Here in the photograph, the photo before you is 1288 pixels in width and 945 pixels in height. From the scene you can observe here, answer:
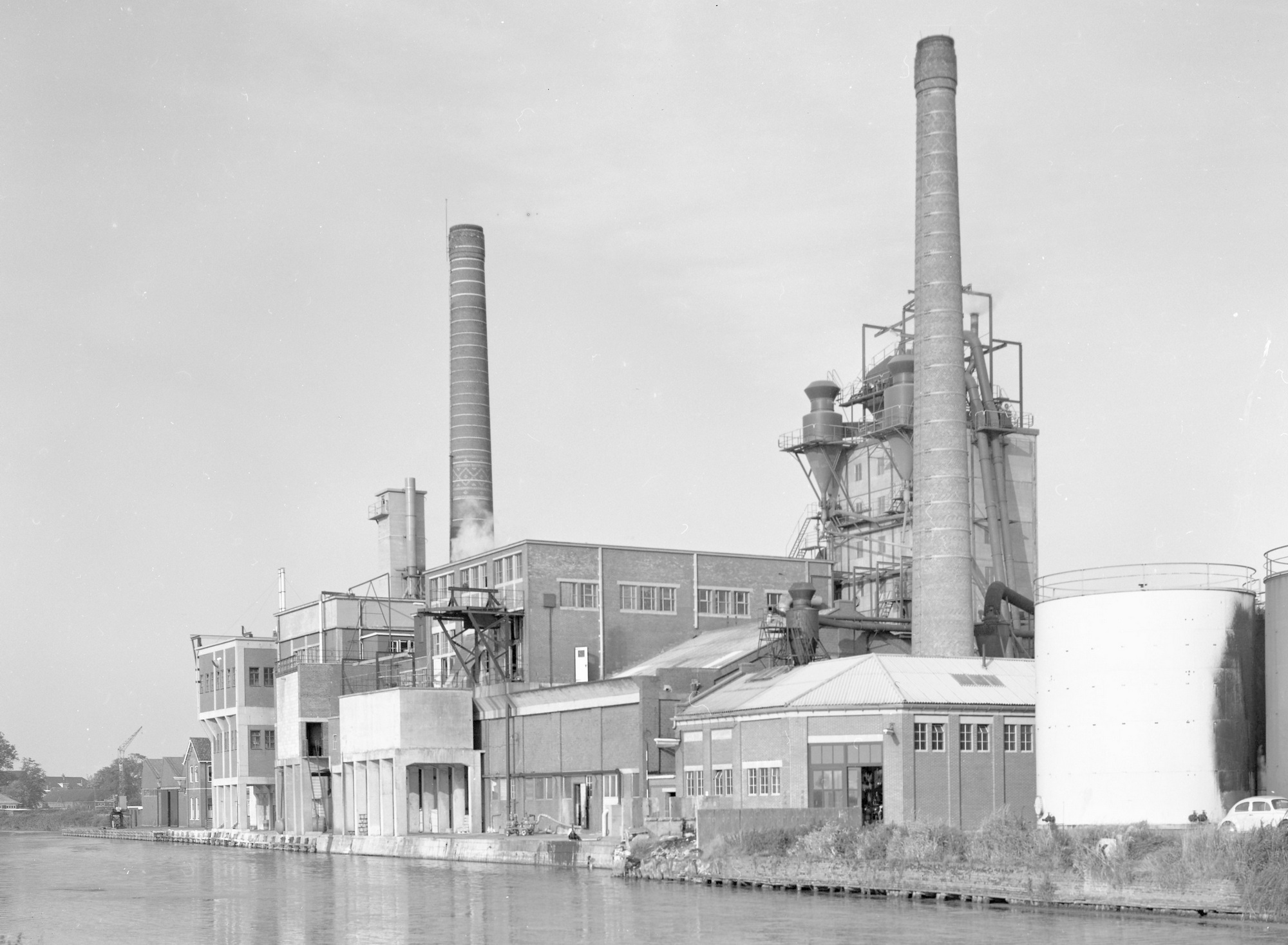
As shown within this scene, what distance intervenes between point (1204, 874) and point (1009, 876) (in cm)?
457

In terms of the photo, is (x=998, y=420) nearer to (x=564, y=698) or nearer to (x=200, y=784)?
(x=564, y=698)

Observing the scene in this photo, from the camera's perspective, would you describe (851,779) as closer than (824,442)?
Yes

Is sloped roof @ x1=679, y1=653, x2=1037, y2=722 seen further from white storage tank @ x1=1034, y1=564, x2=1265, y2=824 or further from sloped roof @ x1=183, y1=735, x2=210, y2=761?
sloped roof @ x1=183, y1=735, x2=210, y2=761

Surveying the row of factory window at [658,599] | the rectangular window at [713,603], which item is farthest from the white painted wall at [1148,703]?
the rectangular window at [713,603]

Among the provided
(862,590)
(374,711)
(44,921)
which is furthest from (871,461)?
(44,921)

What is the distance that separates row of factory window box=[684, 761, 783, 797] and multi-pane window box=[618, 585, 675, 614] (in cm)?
1530

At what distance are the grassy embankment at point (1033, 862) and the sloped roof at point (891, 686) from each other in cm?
555

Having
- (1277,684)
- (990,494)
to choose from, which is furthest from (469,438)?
(1277,684)

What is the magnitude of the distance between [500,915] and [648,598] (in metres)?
34.2

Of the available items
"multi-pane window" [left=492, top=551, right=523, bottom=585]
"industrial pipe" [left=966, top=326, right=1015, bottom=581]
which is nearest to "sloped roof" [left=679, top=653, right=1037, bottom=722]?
"multi-pane window" [left=492, top=551, right=523, bottom=585]

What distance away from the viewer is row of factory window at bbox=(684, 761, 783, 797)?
5088 cm

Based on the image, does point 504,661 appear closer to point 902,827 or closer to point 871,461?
point 871,461

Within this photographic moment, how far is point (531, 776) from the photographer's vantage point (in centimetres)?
6506

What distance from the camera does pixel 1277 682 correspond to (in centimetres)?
4088
